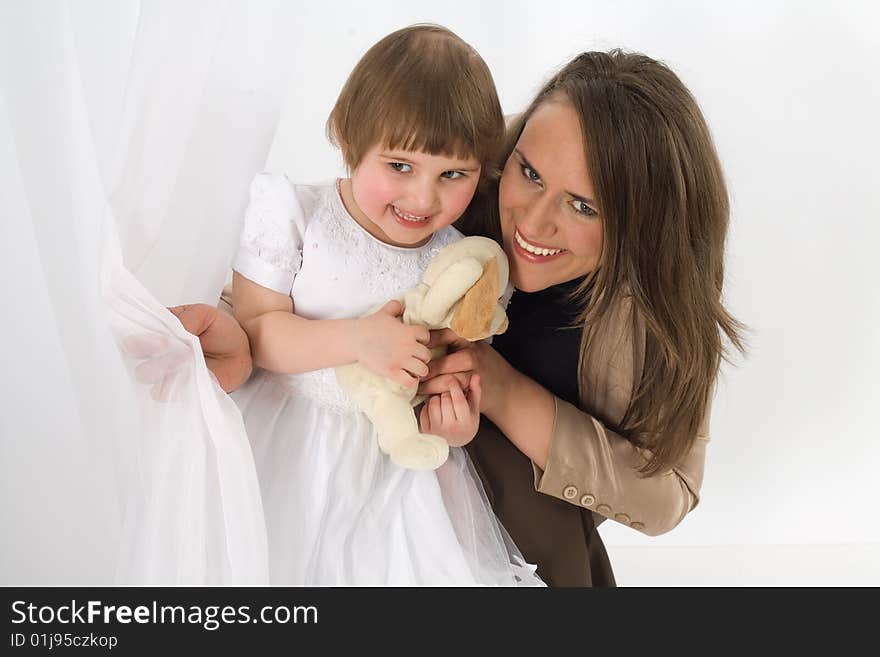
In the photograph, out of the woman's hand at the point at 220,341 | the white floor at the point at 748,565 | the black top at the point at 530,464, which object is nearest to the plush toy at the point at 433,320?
the woman's hand at the point at 220,341

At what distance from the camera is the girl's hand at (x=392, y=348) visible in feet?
3.84

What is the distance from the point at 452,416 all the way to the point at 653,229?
0.36 metres

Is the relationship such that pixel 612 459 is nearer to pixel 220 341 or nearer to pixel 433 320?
pixel 433 320

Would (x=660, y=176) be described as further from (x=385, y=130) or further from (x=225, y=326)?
(x=225, y=326)

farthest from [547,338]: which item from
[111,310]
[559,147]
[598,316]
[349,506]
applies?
[111,310]

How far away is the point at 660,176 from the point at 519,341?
0.36 meters

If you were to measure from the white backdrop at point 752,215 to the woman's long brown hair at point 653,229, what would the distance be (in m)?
0.33

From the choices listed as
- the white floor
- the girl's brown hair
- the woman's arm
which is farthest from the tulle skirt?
the white floor

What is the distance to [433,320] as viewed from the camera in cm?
121

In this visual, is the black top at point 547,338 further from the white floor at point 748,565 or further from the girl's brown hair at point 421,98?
the white floor at point 748,565

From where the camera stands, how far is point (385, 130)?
116 centimetres

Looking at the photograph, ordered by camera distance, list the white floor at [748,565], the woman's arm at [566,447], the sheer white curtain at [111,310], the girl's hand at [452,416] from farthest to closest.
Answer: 1. the white floor at [748,565]
2. the woman's arm at [566,447]
3. the girl's hand at [452,416]
4. the sheer white curtain at [111,310]
